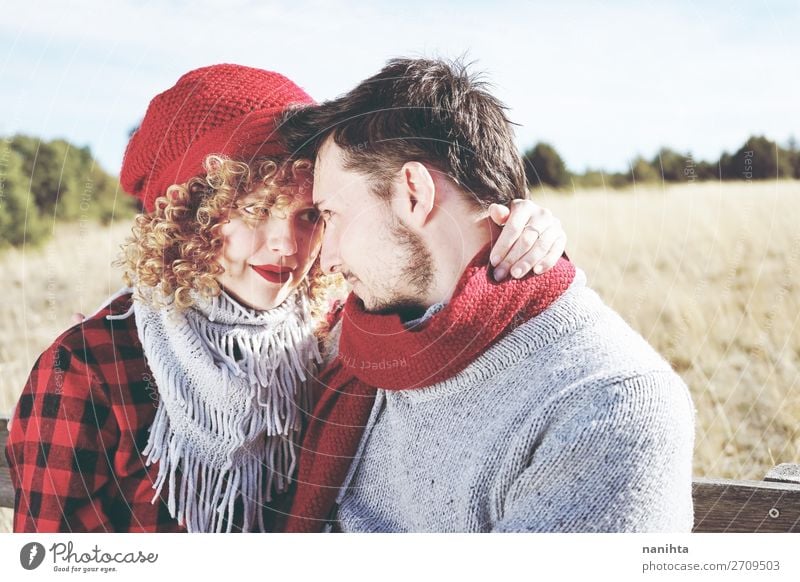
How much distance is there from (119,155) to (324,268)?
621mm

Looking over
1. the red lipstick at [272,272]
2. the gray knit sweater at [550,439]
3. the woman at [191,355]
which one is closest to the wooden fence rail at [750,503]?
the gray knit sweater at [550,439]

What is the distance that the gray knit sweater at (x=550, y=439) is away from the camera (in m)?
1.19

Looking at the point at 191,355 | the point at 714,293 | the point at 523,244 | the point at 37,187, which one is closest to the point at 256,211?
the point at 191,355

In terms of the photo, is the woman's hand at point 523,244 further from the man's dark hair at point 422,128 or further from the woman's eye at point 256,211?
the woman's eye at point 256,211

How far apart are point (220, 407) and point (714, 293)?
1.53m

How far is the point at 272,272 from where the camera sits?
160 cm

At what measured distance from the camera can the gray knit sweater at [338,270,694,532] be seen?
3.89ft

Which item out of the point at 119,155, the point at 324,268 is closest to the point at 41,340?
the point at 119,155

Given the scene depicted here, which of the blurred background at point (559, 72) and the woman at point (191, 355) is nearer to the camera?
the woman at point (191, 355)

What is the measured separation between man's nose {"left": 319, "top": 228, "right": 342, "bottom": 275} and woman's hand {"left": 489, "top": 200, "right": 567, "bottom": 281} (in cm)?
28

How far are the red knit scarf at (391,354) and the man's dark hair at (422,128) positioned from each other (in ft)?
0.50

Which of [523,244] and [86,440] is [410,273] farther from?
[86,440]
